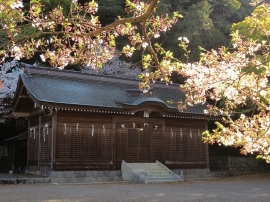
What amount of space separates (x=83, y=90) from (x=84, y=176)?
405cm

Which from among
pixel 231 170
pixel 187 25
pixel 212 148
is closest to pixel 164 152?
pixel 231 170

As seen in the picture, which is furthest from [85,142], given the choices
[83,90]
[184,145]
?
[184,145]

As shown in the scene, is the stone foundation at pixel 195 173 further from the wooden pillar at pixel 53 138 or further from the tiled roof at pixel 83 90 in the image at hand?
the wooden pillar at pixel 53 138

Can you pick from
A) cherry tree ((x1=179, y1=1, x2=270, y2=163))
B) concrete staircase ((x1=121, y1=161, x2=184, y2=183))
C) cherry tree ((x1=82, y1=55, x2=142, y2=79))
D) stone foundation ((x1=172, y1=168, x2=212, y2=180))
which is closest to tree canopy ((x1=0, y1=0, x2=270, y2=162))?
cherry tree ((x1=179, y1=1, x2=270, y2=163))

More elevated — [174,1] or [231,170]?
[174,1]

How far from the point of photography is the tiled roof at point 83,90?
46.2 ft

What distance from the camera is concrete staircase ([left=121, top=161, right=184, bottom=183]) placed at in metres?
14.0

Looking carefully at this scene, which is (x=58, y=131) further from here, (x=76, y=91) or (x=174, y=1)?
(x=174, y=1)

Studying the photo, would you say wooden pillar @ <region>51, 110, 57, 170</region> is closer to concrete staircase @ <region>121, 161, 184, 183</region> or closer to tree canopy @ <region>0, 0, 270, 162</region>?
concrete staircase @ <region>121, 161, 184, 183</region>

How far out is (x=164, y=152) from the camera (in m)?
16.5

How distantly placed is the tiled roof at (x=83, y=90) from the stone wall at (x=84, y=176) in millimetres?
2796

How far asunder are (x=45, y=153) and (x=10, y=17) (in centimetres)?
987

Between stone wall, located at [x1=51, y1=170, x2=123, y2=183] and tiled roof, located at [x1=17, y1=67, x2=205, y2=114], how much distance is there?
2.80m

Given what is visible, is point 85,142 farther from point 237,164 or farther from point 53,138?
point 237,164
